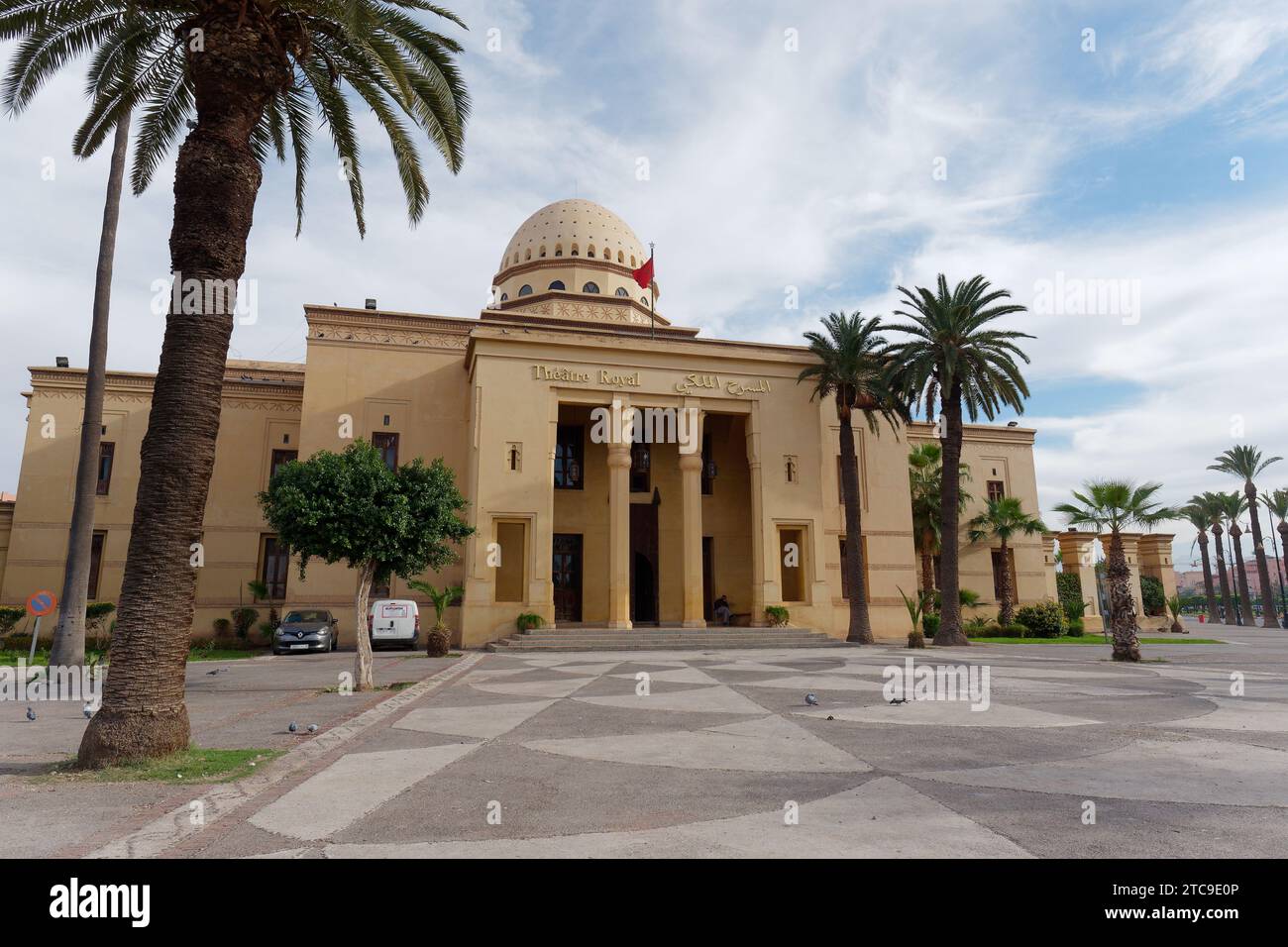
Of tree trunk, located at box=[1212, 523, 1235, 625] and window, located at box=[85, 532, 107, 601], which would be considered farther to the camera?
tree trunk, located at box=[1212, 523, 1235, 625]

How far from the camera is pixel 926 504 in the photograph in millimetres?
32969

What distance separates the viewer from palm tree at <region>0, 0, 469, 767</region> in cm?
656

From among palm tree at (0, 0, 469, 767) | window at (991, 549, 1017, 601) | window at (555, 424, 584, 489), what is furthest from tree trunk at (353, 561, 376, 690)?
window at (991, 549, 1017, 601)

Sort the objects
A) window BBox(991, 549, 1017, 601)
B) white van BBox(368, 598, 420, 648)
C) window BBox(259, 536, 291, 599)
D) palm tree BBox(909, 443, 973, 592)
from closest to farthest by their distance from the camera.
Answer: white van BBox(368, 598, 420, 648), window BBox(259, 536, 291, 599), palm tree BBox(909, 443, 973, 592), window BBox(991, 549, 1017, 601)

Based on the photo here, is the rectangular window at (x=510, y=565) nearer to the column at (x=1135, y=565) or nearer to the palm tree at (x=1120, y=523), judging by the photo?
the palm tree at (x=1120, y=523)

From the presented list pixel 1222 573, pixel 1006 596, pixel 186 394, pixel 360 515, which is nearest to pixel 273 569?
pixel 360 515

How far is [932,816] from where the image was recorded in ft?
15.4

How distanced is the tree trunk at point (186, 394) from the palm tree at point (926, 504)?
29.7 meters

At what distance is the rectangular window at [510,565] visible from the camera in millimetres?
26797

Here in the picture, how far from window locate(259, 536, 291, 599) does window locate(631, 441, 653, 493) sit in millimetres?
13229

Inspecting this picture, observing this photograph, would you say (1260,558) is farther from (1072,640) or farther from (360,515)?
(360,515)

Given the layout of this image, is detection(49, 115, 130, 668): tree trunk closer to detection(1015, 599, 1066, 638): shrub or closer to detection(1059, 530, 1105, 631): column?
detection(1015, 599, 1066, 638): shrub

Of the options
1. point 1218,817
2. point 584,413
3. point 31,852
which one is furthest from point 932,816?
point 584,413
